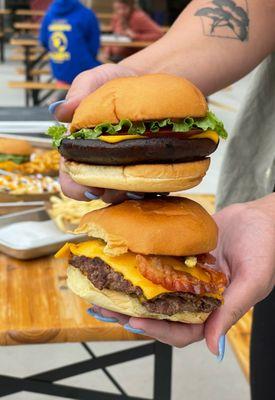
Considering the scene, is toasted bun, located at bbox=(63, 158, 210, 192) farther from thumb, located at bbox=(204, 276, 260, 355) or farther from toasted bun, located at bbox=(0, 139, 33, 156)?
toasted bun, located at bbox=(0, 139, 33, 156)

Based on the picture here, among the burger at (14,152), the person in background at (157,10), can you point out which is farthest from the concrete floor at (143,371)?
the person in background at (157,10)

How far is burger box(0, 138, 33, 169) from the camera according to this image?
290 centimetres

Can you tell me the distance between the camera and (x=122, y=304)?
138cm

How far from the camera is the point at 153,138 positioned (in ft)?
4.26

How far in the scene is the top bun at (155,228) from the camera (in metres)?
1.35

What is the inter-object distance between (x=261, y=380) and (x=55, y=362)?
69.3 inches

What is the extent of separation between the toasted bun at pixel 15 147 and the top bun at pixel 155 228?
4.97ft

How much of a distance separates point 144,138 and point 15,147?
5.95 ft

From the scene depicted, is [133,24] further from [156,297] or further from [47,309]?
[156,297]

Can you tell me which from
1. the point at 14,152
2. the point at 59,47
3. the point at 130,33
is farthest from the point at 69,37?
the point at 14,152

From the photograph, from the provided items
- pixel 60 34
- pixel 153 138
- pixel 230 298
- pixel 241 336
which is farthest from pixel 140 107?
pixel 60 34

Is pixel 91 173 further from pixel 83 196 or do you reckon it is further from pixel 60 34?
pixel 60 34

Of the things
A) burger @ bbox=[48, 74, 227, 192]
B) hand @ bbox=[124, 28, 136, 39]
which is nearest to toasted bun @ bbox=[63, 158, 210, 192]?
burger @ bbox=[48, 74, 227, 192]

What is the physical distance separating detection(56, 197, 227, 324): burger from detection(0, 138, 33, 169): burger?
1.54m
